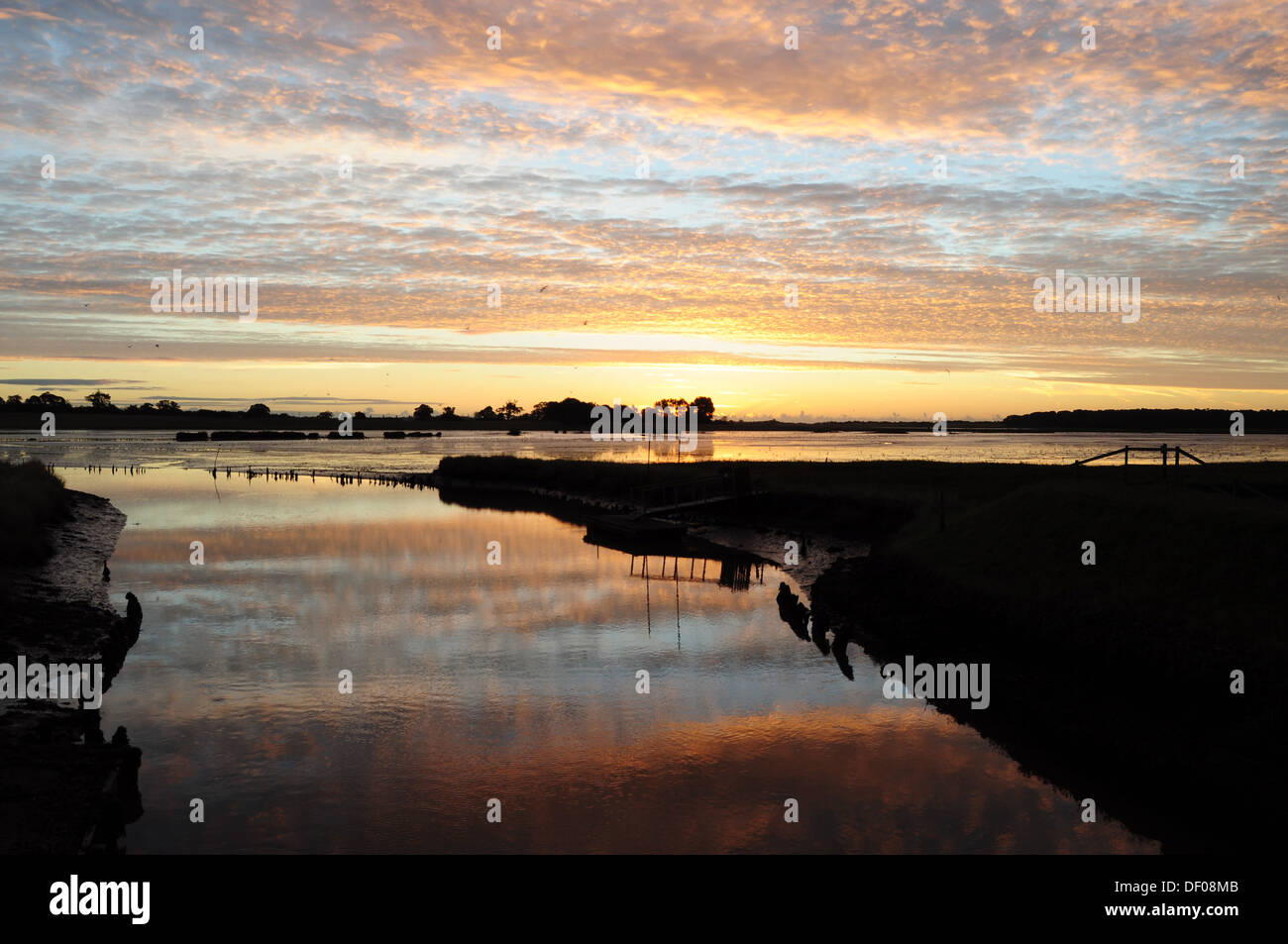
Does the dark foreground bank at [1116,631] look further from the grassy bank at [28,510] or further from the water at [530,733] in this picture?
the grassy bank at [28,510]

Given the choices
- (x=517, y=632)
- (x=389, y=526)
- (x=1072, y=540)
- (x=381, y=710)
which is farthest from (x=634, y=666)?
(x=389, y=526)

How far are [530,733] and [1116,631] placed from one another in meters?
12.0

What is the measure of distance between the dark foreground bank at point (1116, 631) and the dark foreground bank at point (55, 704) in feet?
49.8

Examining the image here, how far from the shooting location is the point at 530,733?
17.4 meters

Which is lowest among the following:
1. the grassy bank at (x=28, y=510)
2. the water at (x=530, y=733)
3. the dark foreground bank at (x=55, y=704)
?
the water at (x=530, y=733)

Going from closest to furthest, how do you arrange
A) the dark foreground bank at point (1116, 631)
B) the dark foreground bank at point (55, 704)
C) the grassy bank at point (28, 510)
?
the dark foreground bank at point (55, 704) < the dark foreground bank at point (1116, 631) < the grassy bank at point (28, 510)

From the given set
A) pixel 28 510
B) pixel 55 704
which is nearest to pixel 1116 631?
pixel 55 704

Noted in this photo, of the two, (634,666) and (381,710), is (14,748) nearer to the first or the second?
(381,710)

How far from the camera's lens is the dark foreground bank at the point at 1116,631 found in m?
13.7

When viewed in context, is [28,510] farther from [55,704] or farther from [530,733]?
[530,733]

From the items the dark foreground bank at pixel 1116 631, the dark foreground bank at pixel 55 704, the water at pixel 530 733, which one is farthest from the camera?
the dark foreground bank at pixel 1116 631

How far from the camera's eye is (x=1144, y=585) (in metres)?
19.2

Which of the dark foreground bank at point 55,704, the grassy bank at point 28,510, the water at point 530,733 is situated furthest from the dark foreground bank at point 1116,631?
the grassy bank at point 28,510

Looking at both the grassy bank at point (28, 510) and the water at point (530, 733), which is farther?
the grassy bank at point (28, 510)
